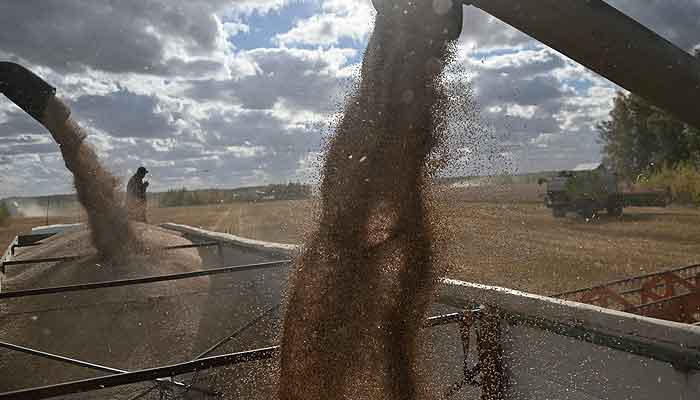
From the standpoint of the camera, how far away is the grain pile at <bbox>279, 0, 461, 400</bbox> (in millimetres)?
1906

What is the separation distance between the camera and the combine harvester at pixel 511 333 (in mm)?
1363

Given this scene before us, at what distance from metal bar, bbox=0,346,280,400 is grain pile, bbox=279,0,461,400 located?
193mm

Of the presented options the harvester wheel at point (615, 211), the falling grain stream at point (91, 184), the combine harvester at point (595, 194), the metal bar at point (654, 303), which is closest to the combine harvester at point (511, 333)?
the metal bar at point (654, 303)

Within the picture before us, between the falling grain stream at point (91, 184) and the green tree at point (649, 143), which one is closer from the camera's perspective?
the falling grain stream at point (91, 184)

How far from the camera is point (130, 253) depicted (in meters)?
5.46

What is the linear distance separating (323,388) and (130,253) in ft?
13.4

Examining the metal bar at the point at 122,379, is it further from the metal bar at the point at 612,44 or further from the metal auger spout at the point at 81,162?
the metal auger spout at the point at 81,162

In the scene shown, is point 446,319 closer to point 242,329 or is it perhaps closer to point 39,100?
point 242,329

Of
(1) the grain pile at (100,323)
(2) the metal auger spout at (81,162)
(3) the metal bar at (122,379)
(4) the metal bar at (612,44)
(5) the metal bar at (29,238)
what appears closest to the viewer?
(4) the metal bar at (612,44)

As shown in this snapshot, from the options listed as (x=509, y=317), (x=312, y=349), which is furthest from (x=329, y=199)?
(x=509, y=317)

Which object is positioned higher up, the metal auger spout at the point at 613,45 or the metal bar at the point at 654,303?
the metal auger spout at the point at 613,45

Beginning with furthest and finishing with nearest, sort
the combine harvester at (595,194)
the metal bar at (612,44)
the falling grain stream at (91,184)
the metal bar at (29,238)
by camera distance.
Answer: the combine harvester at (595,194) → the metal bar at (29,238) → the falling grain stream at (91,184) → the metal bar at (612,44)

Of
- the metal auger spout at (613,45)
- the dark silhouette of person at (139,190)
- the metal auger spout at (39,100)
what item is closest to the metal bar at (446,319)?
the metal auger spout at (613,45)

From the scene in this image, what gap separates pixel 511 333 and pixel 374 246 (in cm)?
118
